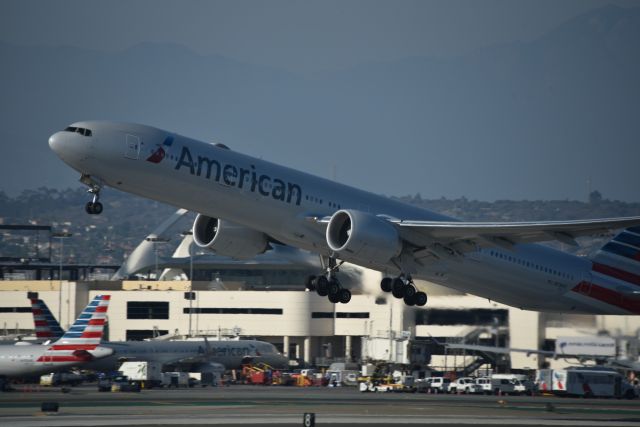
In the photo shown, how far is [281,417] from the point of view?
145 feet

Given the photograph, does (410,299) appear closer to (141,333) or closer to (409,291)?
(409,291)

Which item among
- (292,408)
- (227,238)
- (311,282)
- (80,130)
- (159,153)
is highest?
(80,130)

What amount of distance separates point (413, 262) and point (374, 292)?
1972 cm

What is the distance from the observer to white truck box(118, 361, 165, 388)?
64625 mm

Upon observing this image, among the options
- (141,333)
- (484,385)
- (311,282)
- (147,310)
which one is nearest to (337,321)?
(141,333)

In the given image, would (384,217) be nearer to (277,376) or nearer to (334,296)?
(334,296)

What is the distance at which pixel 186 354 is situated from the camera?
240 ft

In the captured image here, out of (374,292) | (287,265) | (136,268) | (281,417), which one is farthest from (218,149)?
(136,268)

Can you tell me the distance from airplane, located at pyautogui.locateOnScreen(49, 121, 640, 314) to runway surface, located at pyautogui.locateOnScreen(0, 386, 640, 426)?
512 centimetres

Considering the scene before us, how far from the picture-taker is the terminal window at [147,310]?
327 ft

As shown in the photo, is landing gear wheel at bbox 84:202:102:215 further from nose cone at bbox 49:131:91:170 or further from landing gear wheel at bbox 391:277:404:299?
landing gear wheel at bbox 391:277:404:299

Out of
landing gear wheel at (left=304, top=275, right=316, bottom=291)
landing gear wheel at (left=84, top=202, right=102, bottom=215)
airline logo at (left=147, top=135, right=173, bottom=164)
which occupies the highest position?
airline logo at (left=147, top=135, right=173, bottom=164)

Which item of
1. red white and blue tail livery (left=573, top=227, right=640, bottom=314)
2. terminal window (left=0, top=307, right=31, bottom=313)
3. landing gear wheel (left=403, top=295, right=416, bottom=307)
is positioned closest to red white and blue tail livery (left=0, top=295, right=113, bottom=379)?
landing gear wheel (left=403, top=295, right=416, bottom=307)

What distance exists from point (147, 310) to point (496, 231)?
196ft
